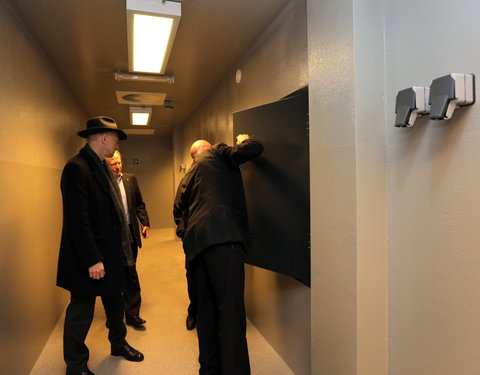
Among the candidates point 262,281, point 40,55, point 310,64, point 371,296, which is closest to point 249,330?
point 262,281

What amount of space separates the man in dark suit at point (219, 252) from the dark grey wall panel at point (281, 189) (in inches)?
5.5

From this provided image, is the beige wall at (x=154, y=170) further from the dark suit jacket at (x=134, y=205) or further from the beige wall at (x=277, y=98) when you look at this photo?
the beige wall at (x=277, y=98)

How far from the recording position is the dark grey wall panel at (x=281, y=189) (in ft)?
6.15

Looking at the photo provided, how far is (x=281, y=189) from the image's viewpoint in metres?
2.05

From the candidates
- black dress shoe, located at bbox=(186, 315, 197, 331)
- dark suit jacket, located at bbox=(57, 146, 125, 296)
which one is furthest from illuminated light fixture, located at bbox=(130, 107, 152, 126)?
black dress shoe, located at bbox=(186, 315, 197, 331)

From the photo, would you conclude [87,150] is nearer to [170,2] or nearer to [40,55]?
[170,2]

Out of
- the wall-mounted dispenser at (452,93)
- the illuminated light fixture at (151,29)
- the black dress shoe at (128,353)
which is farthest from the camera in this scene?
the black dress shoe at (128,353)

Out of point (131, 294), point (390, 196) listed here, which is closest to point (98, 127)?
point (131, 294)

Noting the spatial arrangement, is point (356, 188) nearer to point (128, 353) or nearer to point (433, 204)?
point (433, 204)

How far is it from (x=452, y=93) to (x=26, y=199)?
2481mm

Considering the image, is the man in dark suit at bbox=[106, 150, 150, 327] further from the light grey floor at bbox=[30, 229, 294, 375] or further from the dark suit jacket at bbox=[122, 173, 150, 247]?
the light grey floor at bbox=[30, 229, 294, 375]

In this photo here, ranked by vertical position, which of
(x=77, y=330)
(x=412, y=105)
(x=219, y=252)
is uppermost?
(x=412, y=105)

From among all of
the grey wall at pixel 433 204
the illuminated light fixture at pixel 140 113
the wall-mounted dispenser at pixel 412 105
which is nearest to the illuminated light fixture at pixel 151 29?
the grey wall at pixel 433 204

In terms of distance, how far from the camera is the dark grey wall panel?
1874 mm
